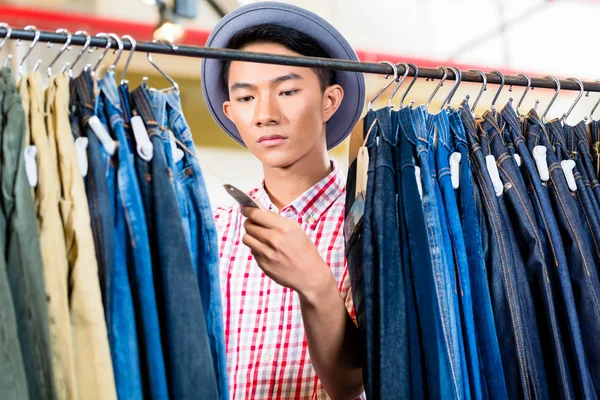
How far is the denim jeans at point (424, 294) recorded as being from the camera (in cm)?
115

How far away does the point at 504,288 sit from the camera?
1282 millimetres

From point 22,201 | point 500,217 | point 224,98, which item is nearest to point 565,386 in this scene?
point 500,217

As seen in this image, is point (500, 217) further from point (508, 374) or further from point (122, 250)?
point (122, 250)

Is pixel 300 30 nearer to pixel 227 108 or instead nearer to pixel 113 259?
pixel 227 108

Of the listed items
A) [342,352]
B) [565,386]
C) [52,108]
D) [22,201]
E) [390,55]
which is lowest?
[565,386]

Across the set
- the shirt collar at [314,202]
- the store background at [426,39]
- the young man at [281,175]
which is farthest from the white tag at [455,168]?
the store background at [426,39]

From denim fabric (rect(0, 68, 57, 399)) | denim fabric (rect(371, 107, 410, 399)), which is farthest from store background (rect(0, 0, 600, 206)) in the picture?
denim fabric (rect(0, 68, 57, 399))

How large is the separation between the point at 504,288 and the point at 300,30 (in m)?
0.95

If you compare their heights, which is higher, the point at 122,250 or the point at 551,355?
the point at 122,250

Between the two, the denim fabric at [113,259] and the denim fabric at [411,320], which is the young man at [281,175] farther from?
the denim fabric at [113,259]

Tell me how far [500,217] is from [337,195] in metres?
0.69

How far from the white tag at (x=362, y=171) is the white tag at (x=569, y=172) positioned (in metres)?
0.42

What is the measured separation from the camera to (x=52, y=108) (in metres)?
1.09

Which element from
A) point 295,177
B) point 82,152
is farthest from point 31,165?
point 295,177
